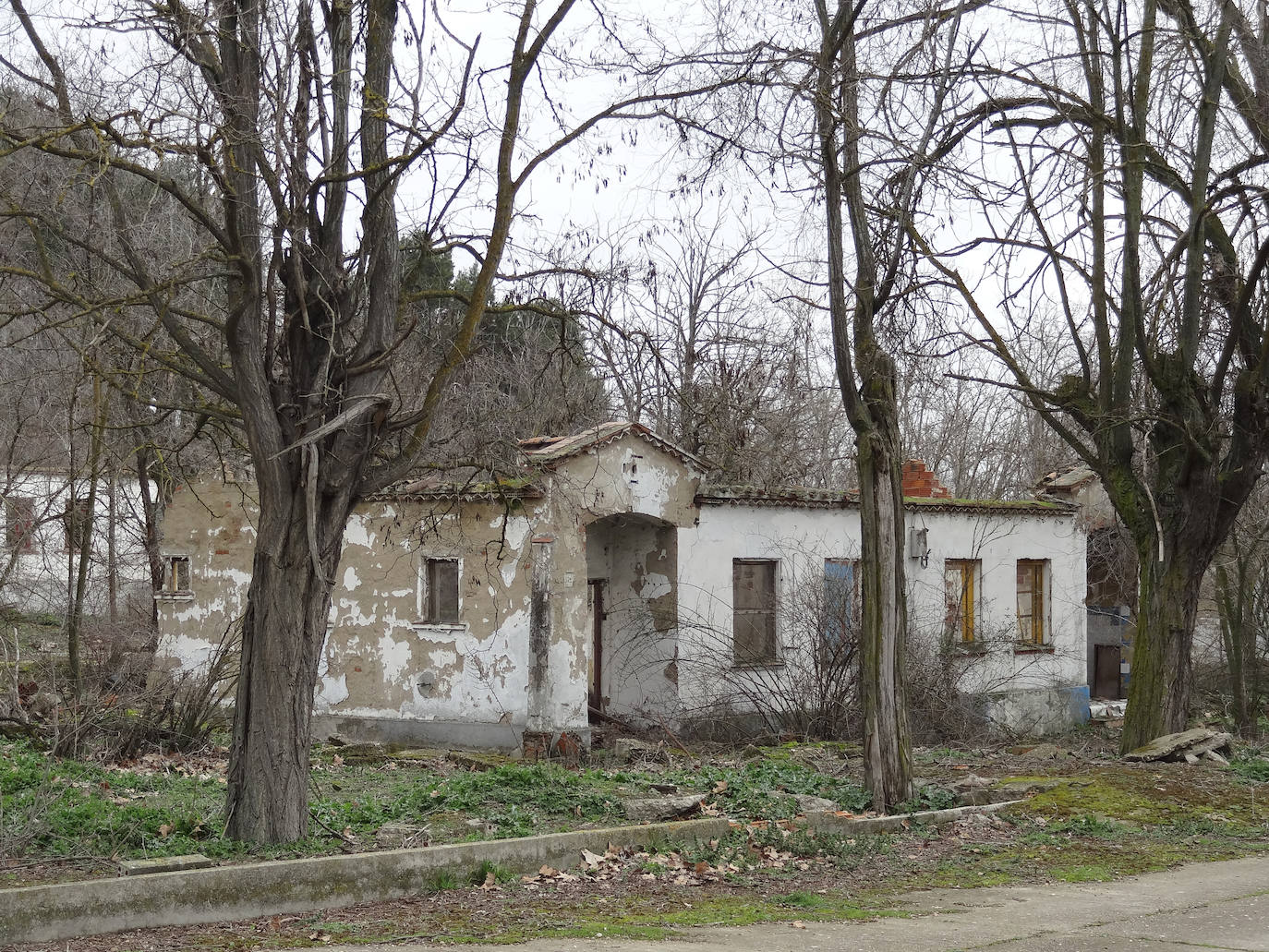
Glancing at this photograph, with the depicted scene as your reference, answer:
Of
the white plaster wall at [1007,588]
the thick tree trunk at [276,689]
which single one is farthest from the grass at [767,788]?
the white plaster wall at [1007,588]

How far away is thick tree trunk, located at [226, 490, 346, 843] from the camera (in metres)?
8.53

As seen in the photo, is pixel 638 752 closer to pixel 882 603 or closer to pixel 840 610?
pixel 840 610

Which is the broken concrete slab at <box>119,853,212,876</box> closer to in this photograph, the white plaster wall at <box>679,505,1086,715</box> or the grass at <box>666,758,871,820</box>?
the grass at <box>666,758,871,820</box>

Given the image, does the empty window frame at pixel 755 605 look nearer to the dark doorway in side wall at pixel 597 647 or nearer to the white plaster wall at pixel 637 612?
the white plaster wall at pixel 637 612

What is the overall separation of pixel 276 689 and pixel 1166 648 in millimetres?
10579

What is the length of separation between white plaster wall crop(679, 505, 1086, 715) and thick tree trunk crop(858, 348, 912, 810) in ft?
26.7

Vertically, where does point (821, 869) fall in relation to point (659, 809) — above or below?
below

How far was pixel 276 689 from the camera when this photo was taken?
8.58 metres

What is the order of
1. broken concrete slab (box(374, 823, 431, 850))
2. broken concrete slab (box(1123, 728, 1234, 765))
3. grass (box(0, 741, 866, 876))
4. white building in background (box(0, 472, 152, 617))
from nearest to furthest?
grass (box(0, 741, 866, 876)) → broken concrete slab (box(374, 823, 431, 850)) → broken concrete slab (box(1123, 728, 1234, 765)) → white building in background (box(0, 472, 152, 617))

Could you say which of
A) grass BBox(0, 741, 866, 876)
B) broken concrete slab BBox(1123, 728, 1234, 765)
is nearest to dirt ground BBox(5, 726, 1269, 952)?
broken concrete slab BBox(1123, 728, 1234, 765)

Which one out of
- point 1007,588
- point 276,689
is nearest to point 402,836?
point 276,689

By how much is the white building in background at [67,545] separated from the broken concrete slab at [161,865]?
7.44 m

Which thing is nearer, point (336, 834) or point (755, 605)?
point (336, 834)

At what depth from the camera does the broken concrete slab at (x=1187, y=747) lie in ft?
44.9
